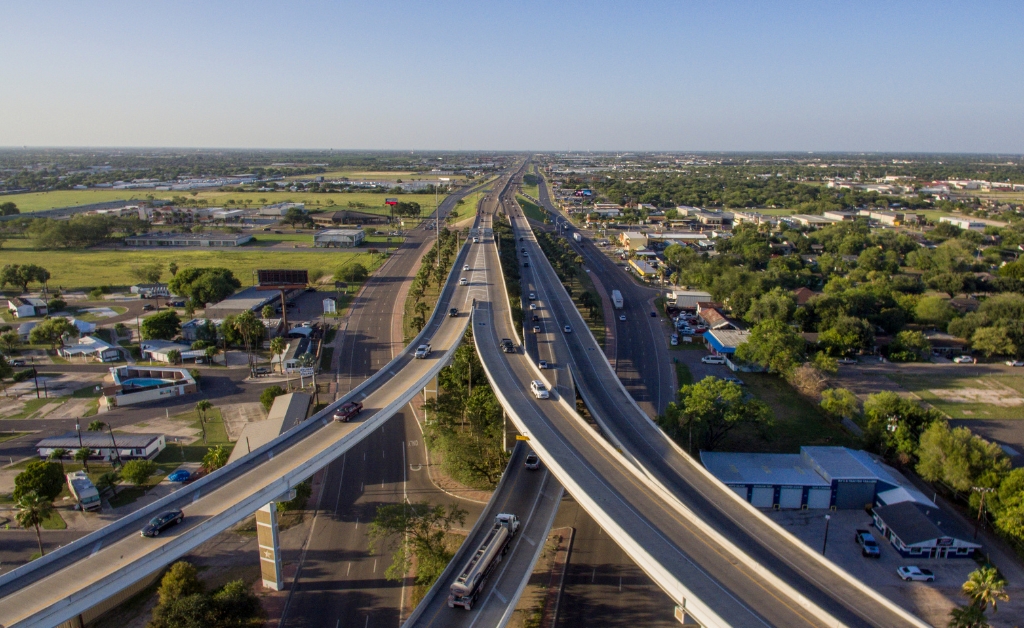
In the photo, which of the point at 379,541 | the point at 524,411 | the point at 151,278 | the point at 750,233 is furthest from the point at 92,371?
the point at 750,233

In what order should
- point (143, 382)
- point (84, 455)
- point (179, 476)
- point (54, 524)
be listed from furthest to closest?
point (143, 382) < point (84, 455) < point (179, 476) < point (54, 524)

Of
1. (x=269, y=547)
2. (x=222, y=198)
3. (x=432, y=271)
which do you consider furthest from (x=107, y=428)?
(x=222, y=198)

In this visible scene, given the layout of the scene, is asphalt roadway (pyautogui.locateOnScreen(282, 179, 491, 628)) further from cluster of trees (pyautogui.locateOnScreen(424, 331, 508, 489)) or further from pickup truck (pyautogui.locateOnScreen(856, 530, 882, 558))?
pickup truck (pyautogui.locateOnScreen(856, 530, 882, 558))

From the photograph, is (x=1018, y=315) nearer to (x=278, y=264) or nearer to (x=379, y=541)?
(x=379, y=541)

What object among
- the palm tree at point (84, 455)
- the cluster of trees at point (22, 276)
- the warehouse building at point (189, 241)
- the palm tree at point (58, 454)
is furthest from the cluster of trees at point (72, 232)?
the palm tree at point (84, 455)

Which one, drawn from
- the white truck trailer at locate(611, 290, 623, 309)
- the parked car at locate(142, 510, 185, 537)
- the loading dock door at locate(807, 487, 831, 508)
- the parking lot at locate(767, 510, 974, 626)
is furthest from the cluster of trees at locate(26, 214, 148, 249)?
the loading dock door at locate(807, 487, 831, 508)

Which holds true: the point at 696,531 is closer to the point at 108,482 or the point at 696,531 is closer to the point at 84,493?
the point at 84,493
